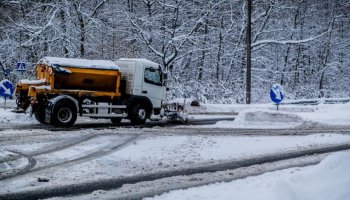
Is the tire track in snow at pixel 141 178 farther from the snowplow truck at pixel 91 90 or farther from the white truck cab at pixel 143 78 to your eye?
the white truck cab at pixel 143 78

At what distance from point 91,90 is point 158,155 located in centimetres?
670

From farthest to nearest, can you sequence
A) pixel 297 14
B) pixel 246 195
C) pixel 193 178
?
pixel 297 14 < pixel 193 178 < pixel 246 195

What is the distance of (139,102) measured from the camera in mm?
16969

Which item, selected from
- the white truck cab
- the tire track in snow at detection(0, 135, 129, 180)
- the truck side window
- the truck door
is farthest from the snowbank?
the tire track in snow at detection(0, 135, 129, 180)

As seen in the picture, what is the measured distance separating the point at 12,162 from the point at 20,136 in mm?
3631

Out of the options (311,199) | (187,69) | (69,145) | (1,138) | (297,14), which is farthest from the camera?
(297,14)

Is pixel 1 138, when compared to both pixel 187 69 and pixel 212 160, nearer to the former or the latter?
pixel 212 160

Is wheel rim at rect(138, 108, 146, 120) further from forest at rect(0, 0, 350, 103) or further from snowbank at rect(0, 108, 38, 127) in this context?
forest at rect(0, 0, 350, 103)

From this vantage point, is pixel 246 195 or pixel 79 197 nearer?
pixel 246 195

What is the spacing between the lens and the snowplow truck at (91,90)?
1473cm

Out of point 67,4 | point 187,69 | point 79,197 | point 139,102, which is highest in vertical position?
point 67,4

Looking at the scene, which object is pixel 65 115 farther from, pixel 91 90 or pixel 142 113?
pixel 142 113

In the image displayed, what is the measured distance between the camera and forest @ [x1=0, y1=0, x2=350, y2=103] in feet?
90.8

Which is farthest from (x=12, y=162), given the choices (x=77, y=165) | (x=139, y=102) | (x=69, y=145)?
(x=139, y=102)
